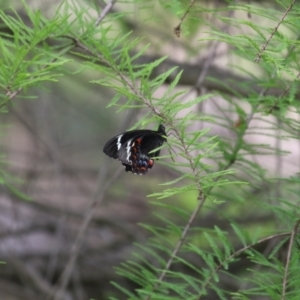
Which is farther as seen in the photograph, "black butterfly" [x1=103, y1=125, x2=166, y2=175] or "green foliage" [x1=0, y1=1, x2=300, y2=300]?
"black butterfly" [x1=103, y1=125, x2=166, y2=175]

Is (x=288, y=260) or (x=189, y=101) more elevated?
(x=189, y=101)

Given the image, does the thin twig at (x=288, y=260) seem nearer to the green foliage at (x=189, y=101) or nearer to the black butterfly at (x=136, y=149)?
the green foliage at (x=189, y=101)

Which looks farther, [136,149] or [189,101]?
[136,149]

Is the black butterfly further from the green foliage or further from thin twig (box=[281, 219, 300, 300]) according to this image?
thin twig (box=[281, 219, 300, 300])

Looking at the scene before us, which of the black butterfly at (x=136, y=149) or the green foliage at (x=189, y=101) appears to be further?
the black butterfly at (x=136, y=149)

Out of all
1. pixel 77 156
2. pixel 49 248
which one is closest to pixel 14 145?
pixel 77 156

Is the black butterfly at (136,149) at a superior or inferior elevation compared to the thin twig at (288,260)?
superior

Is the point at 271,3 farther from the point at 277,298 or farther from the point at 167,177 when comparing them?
the point at 277,298

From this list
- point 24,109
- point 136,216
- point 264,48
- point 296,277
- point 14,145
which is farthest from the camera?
point 14,145

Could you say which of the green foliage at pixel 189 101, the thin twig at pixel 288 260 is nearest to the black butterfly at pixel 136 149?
the green foliage at pixel 189 101

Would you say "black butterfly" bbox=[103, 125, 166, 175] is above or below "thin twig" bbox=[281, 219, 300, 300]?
above

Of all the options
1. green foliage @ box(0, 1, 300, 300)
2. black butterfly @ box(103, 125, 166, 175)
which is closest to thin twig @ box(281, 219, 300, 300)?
green foliage @ box(0, 1, 300, 300)
